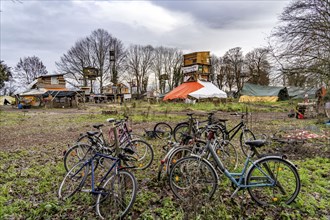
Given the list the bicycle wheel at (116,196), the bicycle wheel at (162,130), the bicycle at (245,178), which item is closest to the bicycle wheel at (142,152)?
the bicycle at (245,178)

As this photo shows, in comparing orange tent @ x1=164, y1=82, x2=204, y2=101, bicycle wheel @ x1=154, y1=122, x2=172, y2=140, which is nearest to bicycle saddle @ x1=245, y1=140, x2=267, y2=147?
bicycle wheel @ x1=154, y1=122, x2=172, y2=140

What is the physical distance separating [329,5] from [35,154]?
1460 cm

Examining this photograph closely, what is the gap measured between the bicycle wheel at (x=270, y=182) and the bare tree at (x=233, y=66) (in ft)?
135

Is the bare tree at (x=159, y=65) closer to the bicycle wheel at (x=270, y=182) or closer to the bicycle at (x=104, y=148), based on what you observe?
the bicycle at (x=104, y=148)

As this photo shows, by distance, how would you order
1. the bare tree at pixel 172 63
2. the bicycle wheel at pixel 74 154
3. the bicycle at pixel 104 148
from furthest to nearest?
the bare tree at pixel 172 63
the bicycle wheel at pixel 74 154
the bicycle at pixel 104 148

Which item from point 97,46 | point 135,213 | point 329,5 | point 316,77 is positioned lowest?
point 135,213

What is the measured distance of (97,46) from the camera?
3772 centimetres

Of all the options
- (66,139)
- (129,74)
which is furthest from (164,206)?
(129,74)

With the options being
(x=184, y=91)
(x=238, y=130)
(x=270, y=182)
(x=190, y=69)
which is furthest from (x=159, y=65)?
(x=270, y=182)

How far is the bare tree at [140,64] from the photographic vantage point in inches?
1780

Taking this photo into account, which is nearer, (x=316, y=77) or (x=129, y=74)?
(x=316, y=77)

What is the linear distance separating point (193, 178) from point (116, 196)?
118cm

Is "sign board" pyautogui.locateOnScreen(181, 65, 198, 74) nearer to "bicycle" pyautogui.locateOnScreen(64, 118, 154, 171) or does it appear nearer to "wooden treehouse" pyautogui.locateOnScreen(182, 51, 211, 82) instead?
"wooden treehouse" pyautogui.locateOnScreen(182, 51, 211, 82)

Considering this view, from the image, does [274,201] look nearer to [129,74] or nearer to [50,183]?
[50,183]
